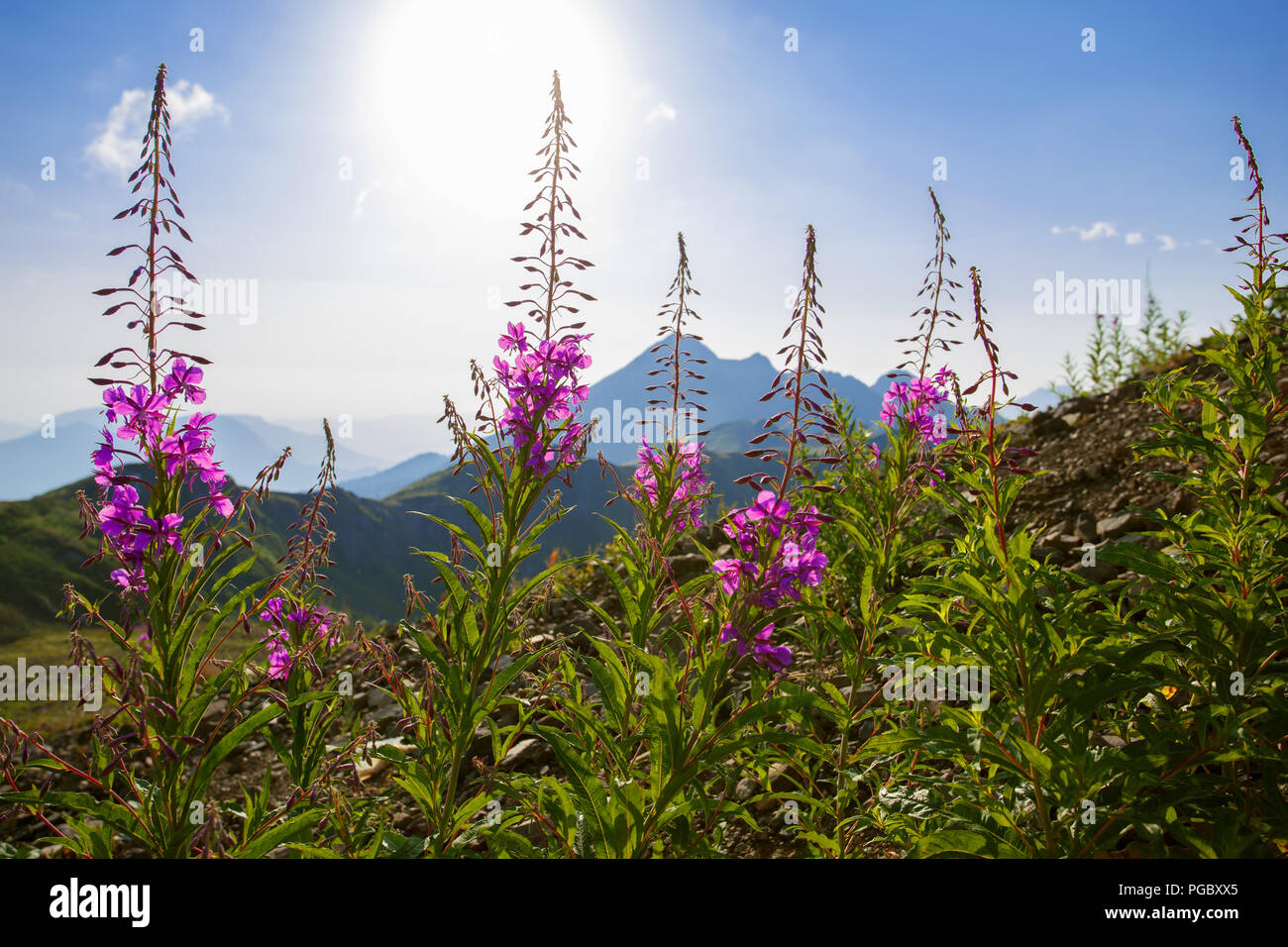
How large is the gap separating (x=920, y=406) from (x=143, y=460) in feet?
14.2

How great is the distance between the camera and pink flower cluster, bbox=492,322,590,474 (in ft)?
10.0

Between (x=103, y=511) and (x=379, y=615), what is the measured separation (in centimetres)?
13813

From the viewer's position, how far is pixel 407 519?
502ft

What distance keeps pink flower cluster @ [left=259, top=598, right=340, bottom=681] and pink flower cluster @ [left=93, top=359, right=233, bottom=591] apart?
97 centimetres

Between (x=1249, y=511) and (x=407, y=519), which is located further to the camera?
(x=407, y=519)

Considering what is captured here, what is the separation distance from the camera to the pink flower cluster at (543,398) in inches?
120

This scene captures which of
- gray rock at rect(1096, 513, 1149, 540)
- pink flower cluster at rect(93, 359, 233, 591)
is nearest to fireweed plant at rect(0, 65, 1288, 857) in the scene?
pink flower cluster at rect(93, 359, 233, 591)

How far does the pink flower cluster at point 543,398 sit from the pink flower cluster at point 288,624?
1.53m

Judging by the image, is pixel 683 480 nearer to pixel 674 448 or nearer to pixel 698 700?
pixel 674 448

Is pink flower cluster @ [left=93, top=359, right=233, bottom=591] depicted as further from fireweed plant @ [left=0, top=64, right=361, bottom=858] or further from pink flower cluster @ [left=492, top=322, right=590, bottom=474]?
pink flower cluster @ [left=492, top=322, right=590, bottom=474]

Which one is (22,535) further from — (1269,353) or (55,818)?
(1269,353)

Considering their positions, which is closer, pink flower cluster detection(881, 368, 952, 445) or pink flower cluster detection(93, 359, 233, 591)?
pink flower cluster detection(93, 359, 233, 591)
